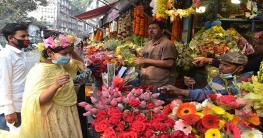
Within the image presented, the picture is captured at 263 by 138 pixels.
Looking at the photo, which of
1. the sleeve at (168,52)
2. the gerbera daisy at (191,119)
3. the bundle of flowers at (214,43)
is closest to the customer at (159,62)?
the sleeve at (168,52)

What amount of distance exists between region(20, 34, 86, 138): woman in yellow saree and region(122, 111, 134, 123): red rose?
792mm

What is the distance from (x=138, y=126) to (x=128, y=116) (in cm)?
13

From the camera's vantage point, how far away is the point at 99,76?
3312 mm

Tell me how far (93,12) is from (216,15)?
954 centimetres

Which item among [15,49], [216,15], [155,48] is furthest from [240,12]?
[15,49]

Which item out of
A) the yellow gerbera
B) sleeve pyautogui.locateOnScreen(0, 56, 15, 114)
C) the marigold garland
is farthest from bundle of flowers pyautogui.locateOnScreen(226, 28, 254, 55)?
sleeve pyautogui.locateOnScreen(0, 56, 15, 114)

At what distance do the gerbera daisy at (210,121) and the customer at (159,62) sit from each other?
6.44ft

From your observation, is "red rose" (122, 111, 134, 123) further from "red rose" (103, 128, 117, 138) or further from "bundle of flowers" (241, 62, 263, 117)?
"bundle of flowers" (241, 62, 263, 117)

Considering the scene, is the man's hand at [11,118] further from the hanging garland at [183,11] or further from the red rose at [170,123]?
the hanging garland at [183,11]

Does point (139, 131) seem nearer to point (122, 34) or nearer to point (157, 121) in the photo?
point (157, 121)

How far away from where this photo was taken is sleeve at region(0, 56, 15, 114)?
261 centimetres


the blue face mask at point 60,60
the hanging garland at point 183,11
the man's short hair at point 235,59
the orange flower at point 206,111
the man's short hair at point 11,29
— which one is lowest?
the orange flower at point 206,111

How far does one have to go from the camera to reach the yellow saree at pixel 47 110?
2162mm

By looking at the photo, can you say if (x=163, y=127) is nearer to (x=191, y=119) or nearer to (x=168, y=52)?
(x=191, y=119)
